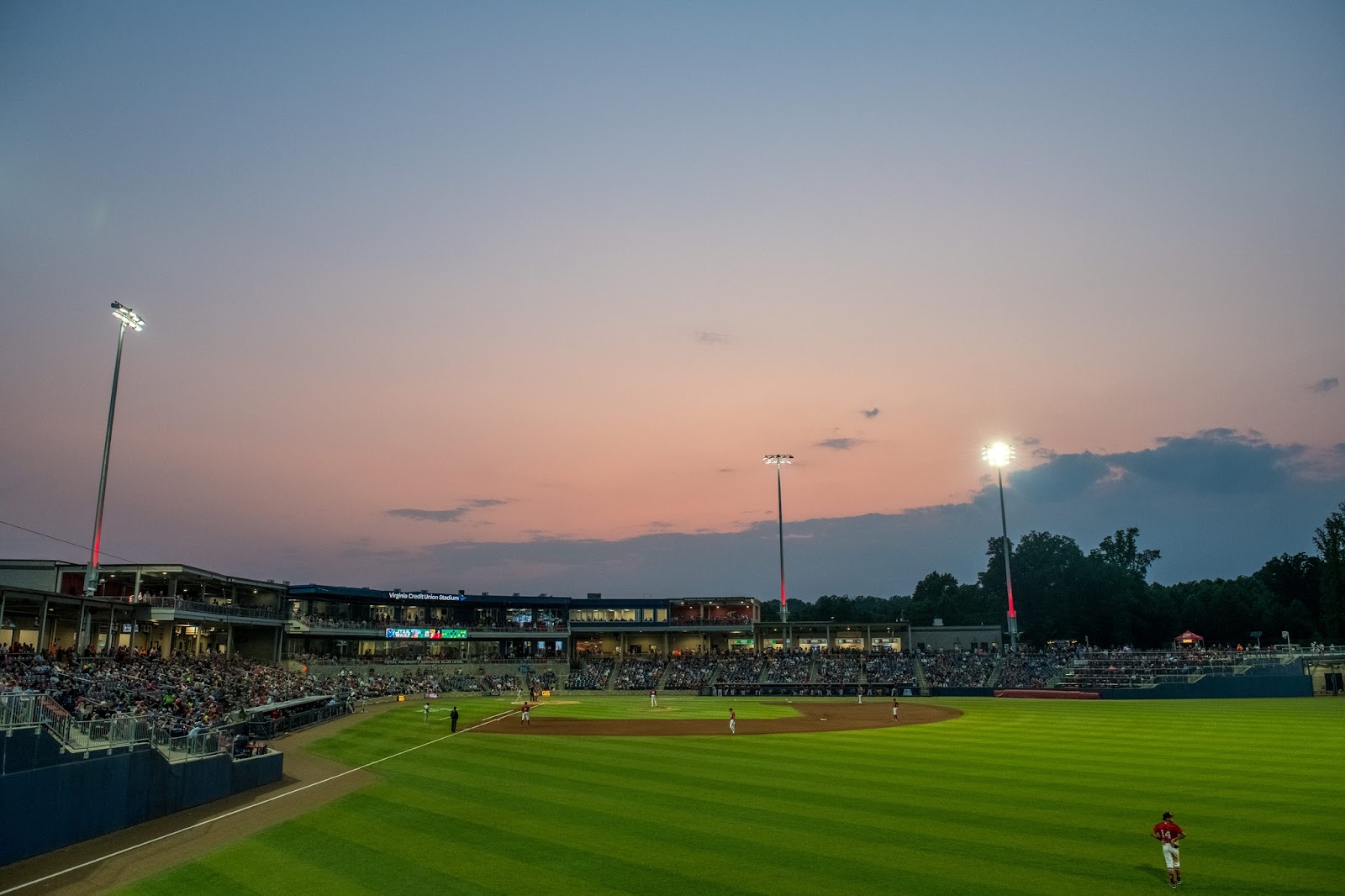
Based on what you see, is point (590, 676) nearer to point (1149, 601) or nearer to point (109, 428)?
point (109, 428)

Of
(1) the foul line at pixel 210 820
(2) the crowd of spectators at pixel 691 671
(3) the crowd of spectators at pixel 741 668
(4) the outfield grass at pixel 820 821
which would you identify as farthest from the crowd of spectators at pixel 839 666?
(1) the foul line at pixel 210 820

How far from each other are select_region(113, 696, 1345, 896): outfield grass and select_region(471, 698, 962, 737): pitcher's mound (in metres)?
7.25

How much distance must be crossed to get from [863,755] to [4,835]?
27.6 meters

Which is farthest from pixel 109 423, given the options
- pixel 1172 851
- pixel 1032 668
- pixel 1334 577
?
pixel 1334 577

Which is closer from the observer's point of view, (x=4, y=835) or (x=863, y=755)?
(x=4, y=835)

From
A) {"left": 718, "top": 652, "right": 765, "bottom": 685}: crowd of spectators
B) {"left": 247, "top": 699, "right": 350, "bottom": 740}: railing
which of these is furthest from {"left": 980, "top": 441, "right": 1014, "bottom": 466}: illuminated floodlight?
{"left": 247, "top": 699, "right": 350, "bottom": 740}: railing

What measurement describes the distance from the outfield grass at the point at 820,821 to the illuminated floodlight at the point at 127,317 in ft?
89.8

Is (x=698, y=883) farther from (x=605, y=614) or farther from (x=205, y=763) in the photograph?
(x=605, y=614)

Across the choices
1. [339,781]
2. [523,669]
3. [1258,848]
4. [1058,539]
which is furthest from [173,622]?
[1058,539]

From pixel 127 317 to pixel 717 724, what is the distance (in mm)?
40586

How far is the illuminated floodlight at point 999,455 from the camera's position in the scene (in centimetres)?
8075

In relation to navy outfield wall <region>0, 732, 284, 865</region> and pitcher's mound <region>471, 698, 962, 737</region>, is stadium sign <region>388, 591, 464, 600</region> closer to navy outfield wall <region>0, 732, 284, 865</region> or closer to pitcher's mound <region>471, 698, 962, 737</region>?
pitcher's mound <region>471, 698, 962, 737</region>

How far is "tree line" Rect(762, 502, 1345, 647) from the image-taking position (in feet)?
334

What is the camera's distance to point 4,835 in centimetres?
1909
